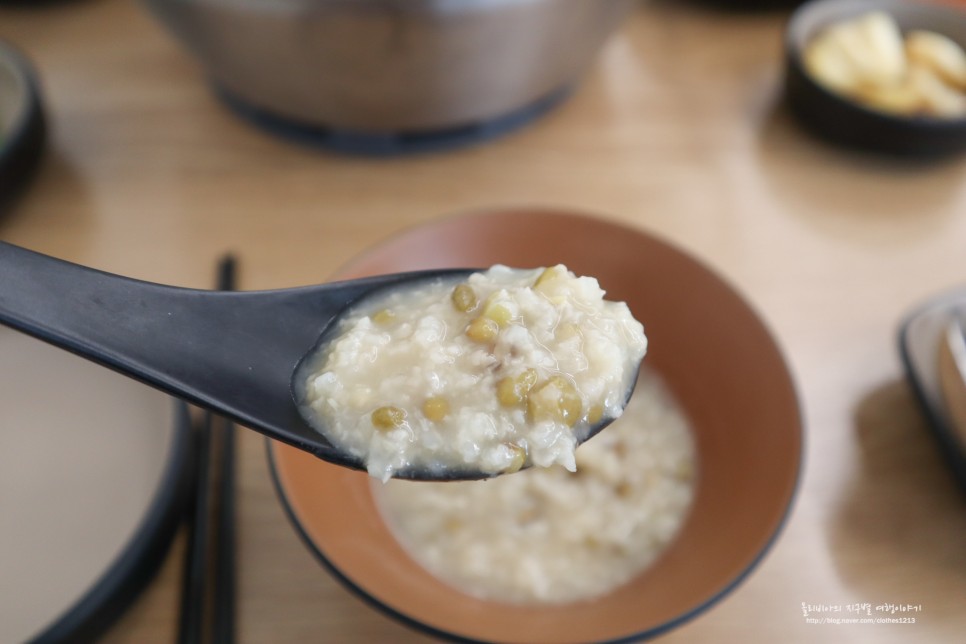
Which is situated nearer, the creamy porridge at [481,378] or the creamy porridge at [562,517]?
the creamy porridge at [481,378]

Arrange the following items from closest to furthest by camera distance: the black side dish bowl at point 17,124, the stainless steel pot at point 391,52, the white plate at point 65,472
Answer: the white plate at point 65,472
the stainless steel pot at point 391,52
the black side dish bowl at point 17,124

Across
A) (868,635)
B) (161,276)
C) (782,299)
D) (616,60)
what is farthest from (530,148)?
(868,635)

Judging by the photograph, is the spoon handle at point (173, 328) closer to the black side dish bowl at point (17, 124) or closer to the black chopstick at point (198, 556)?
the black chopstick at point (198, 556)

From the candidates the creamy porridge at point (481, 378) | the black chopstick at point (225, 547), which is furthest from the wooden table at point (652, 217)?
Result: the creamy porridge at point (481, 378)

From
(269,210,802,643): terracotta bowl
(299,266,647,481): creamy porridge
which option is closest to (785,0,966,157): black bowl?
(269,210,802,643): terracotta bowl

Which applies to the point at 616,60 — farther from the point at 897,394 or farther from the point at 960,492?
the point at 960,492

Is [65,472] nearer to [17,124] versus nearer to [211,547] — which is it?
[211,547]
